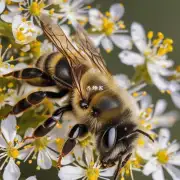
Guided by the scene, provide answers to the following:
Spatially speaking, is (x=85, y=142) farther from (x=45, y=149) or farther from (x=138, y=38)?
(x=138, y=38)

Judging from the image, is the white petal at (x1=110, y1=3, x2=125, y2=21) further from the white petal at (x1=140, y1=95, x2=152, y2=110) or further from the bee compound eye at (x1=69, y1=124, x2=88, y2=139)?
the bee compound eye at (x1=69, y1=124, x2=88, y2=139)

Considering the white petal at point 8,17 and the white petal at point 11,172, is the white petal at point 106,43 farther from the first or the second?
the white petal at point 11,172

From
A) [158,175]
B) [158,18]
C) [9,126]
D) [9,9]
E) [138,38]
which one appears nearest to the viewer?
[9,126]

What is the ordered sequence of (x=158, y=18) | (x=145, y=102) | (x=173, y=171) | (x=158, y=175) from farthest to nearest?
1. (x=158, y=18)
2. (x=145, y=102)
3. (x=173, y=171)
4. (x=158, y=175)

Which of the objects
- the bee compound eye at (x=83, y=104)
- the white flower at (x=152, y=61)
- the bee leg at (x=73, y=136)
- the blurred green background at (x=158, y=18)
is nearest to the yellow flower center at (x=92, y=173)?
the bee leg at (x=73, y=136)

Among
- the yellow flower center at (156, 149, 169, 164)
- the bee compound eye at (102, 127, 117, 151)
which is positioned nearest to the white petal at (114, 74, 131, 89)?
the yellow flower center at (156, 149, 169, 164)

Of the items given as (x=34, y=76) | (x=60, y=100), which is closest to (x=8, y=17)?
(x=34, y=76)
